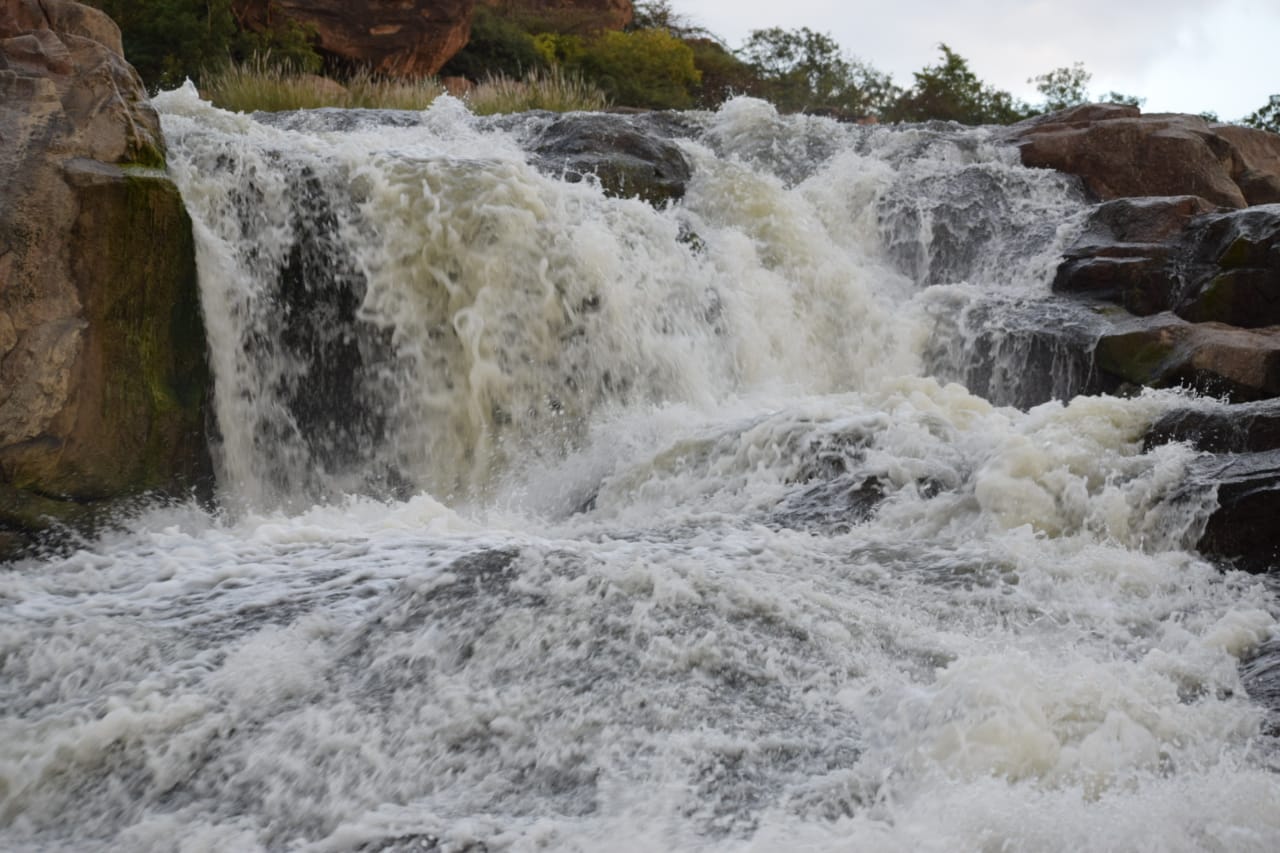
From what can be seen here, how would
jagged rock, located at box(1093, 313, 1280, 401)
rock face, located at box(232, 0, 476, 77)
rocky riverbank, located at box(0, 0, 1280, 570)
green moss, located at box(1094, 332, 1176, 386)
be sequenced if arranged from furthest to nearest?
rock face, located at box(232, 0, 476, 77), green moss, located at box(1094, 332, 1176, 386), jagged rock, located at box(1093, 313, 1280, 401), rocky riverbank, located at box(0, 0, 1280, 570)

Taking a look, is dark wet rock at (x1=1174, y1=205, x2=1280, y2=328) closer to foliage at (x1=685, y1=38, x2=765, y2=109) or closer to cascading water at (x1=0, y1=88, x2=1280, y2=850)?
cascading water at (x1=0, y1=88, x2=1280, y2=850)

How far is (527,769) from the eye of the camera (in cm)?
321

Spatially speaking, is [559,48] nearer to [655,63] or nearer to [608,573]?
[655,63]

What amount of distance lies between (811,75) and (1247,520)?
17.0m

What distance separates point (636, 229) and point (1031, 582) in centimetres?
469

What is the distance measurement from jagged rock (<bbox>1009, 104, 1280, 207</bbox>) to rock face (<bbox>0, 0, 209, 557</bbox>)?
7982mm

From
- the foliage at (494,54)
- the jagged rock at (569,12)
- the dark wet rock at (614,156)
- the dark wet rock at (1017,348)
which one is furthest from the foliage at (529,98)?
the dark wet rock at (1017,348)

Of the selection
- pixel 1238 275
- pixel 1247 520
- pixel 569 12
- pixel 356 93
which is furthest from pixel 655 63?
pixel 1247 520

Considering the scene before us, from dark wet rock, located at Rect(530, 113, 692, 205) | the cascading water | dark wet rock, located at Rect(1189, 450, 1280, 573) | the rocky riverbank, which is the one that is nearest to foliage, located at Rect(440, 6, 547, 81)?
dark wet rock, located at Rect(530, 113, 692, 205)

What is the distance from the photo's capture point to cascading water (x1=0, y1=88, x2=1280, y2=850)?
3100mm

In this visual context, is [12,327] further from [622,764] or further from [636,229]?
[636,229]

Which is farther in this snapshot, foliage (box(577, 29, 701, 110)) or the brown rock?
foliage (box(577, 29, 701, 110))

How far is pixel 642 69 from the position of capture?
18.1 metres

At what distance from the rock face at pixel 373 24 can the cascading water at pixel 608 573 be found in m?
6.51
